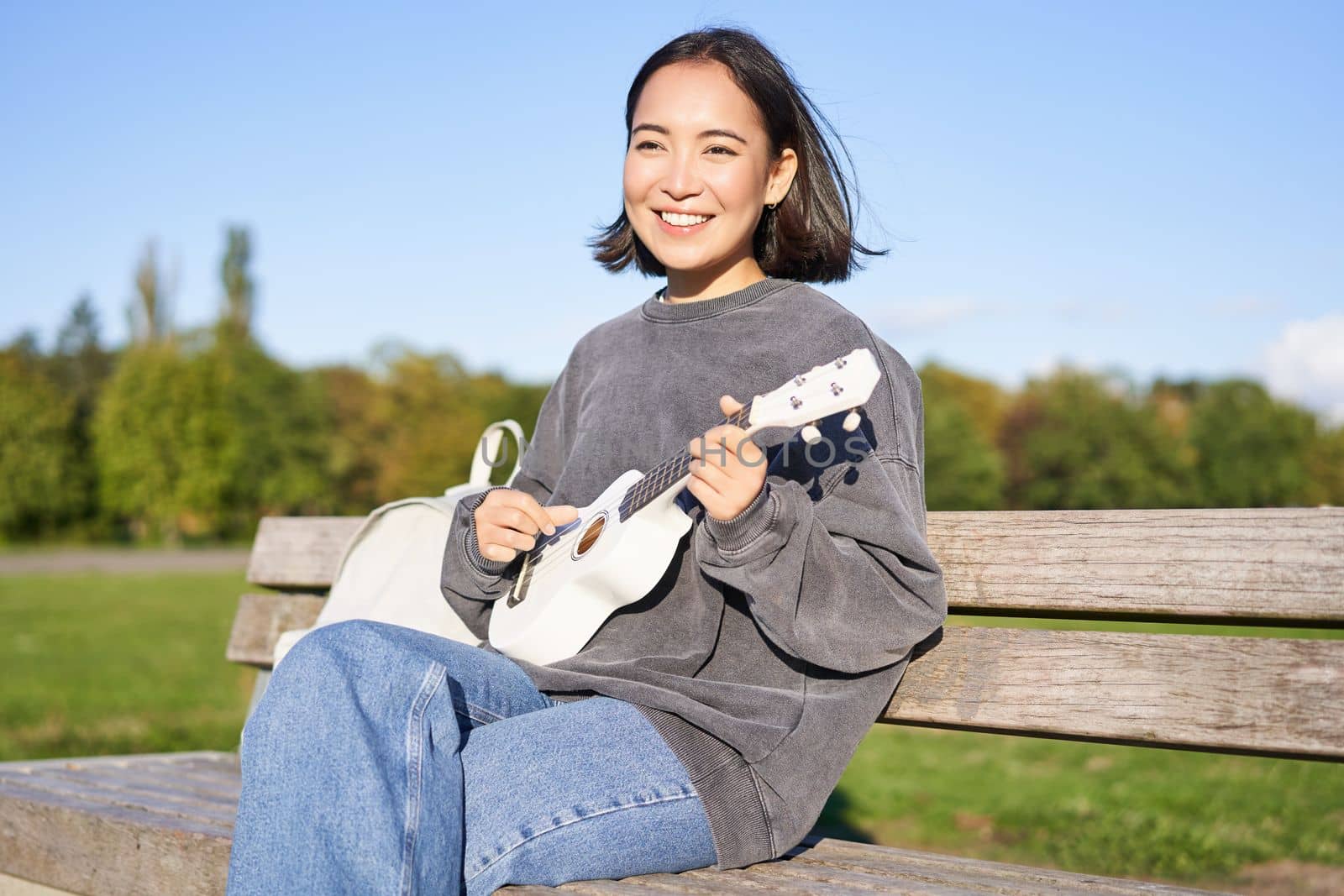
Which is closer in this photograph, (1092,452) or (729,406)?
(729,406)

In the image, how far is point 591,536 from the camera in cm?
247

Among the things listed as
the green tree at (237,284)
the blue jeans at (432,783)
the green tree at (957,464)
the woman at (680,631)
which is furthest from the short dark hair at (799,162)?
the green tree at (237,284)

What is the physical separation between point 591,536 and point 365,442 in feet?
180

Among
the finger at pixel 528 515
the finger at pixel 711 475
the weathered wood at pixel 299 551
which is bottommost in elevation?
the weathered wood at pixel 299 551

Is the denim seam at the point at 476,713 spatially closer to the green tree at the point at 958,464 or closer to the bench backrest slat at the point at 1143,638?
the bench backrest slat at the point at 1143,638

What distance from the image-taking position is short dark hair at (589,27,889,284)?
8.88 feet

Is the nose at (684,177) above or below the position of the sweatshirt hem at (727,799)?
above

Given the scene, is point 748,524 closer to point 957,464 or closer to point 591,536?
point 591,536

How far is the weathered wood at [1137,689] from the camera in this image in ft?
7.29

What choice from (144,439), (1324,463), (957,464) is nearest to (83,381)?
(144,439)

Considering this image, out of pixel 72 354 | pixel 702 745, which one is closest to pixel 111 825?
pixel 702 745

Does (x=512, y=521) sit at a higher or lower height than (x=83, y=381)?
higher

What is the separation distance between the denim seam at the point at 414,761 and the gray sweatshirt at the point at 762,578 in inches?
16.3

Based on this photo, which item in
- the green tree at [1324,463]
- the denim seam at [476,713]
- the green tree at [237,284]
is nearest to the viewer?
the denim seam at [476,713]
